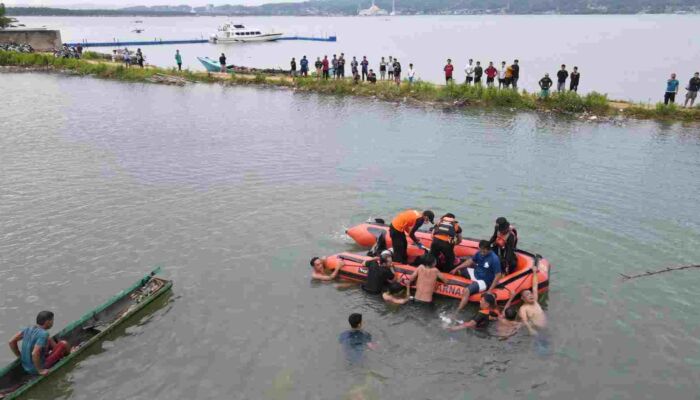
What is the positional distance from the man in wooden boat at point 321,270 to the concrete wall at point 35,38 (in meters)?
61.4

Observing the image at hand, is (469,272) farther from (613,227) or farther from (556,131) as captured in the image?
(556,131)

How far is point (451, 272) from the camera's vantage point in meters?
12.0

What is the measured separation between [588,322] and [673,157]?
1350 cm

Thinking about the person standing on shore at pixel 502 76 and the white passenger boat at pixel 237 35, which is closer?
the person standing on shore at pixel 502 76

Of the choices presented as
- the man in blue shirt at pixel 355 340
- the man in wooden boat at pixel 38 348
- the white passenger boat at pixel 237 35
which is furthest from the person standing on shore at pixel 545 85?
the white passenger boat at pixel 237 35

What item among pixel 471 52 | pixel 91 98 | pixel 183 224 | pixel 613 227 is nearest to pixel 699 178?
pixel 613 227

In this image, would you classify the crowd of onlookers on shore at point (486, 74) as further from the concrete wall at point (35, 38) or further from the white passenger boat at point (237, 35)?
the white passenger boat at point (237, 35)

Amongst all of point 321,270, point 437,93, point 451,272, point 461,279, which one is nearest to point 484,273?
point 461,279

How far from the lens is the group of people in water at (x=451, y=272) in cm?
1059

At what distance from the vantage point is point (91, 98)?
34.5 metres

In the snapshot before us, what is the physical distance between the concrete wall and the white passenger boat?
28.1 m

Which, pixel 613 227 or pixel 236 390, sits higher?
pixel 613 227

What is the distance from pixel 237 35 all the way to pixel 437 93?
6270 centimetres

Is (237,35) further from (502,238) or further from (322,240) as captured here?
(502,238)
